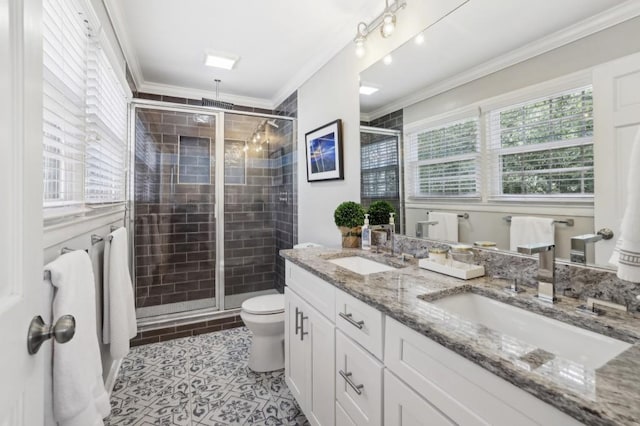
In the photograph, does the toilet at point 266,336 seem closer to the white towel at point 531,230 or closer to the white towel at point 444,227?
the white towel at point 444,227

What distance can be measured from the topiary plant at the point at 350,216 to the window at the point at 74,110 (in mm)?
1374

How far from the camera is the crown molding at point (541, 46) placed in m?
0.92

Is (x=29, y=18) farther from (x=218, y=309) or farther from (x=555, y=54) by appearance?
(x=218, y=309)

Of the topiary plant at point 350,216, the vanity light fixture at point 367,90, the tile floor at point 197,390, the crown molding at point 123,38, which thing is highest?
the crown molding at point 123,38

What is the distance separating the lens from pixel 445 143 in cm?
153

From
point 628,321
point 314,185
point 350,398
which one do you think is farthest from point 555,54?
point 314,185

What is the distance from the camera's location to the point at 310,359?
151 cm

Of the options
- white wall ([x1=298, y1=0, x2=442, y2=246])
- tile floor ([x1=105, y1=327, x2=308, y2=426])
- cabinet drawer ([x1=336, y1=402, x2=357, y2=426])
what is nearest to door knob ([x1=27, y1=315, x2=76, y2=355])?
cabinet drawer ([x1=336, y1=402, x2=357, y2=426])

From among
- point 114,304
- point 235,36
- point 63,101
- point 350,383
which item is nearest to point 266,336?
point 114,304

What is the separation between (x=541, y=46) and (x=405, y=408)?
132cm

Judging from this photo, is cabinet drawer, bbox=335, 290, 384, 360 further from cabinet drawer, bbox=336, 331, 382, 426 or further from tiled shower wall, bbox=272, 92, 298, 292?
tiled shower wall, bbox=272, 92, 298, 292

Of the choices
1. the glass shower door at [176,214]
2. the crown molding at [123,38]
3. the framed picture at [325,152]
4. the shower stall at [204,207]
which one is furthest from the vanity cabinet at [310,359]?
the crown molding at [123,38]

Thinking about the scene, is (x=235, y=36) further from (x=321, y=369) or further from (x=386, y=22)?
(x=321, y=369)

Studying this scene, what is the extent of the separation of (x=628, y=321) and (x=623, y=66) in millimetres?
746
